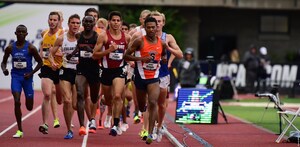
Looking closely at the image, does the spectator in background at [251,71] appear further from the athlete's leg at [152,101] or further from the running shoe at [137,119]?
the athlete's leg at [152,101]

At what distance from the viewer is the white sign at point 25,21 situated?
4103 cm

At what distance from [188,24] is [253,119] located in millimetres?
25626

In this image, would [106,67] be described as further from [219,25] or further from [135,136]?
[219,25]

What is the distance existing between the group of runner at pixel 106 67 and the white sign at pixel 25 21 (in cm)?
2199

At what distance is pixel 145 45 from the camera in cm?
1670

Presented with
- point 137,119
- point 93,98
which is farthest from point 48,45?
point 137,119

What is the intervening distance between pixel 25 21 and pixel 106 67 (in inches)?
957

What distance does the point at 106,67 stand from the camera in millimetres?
17828

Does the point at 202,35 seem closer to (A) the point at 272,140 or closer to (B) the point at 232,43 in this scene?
(B) the point at 232,43

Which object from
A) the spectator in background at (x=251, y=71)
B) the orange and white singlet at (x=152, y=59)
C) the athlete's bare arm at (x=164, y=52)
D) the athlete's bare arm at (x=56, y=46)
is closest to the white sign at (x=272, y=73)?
the spectator in background at (x=251, y=71)

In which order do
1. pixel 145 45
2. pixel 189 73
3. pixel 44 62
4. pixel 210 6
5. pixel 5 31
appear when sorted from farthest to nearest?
pixel 210 6 → pixel 5 31 → pixel 189 73 → pixel 44 62 → pixel 145 45

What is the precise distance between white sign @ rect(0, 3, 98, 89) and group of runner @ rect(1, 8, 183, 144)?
22.0 m

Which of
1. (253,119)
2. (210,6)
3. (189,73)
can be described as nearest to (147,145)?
(253,119)

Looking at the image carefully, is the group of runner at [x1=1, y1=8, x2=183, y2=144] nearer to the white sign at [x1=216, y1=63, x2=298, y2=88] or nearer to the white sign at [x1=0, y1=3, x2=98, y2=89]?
the white sign at [x1=0, y1=3, x2=98, y2=89]
